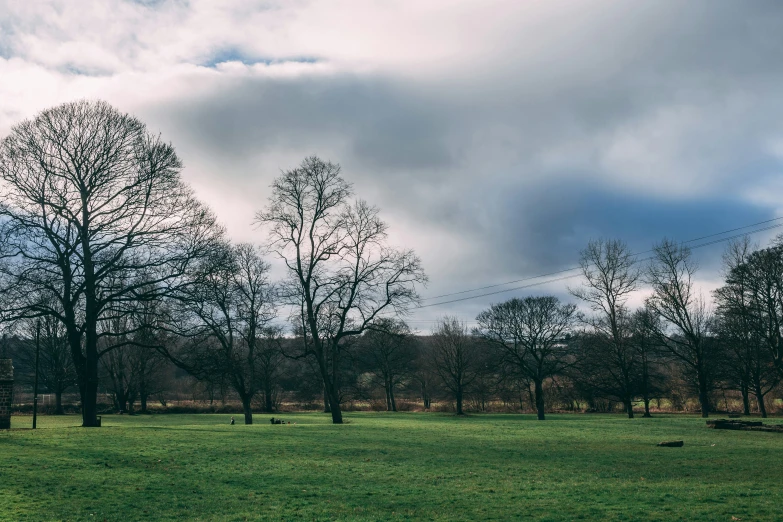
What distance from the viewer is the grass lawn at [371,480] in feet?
36.7

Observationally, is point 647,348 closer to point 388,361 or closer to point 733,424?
point 733,424

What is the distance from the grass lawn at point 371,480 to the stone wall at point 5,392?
4.25 meters

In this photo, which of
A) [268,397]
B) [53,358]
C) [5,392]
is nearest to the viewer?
[5,392]

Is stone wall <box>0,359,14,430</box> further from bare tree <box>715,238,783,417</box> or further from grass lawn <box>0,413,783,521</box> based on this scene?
bare tree <box>715,238,783,417</box>

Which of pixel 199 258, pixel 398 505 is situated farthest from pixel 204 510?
pixel 199 258

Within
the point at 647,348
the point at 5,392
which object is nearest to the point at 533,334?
the point at 647,348

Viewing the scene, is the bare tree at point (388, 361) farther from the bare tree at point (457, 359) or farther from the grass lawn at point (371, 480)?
the grass lawn at point (371, 480)

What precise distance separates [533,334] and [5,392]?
156ft

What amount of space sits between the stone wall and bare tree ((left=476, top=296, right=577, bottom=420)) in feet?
142

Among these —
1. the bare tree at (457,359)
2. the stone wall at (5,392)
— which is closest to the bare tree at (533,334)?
the bare tree at (457,359)

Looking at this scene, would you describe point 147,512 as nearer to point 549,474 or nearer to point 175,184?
point 549,474

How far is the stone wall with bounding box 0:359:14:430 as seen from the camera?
87.0ft

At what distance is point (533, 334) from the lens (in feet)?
200

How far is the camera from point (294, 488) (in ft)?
44.8
